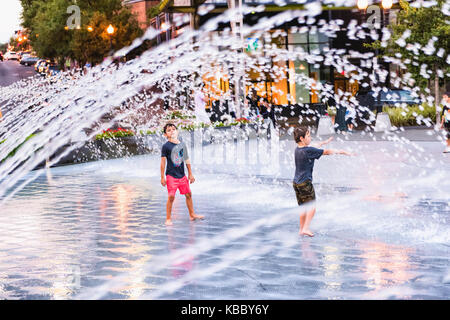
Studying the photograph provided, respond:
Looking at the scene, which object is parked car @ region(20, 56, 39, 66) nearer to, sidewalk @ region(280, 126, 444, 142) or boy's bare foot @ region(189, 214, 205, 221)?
sidewalk @ region(280, 126, 444, 142)

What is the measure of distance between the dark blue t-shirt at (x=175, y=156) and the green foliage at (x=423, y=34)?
20.6m

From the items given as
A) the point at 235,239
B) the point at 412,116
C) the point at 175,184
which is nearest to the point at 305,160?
the point at 235,239

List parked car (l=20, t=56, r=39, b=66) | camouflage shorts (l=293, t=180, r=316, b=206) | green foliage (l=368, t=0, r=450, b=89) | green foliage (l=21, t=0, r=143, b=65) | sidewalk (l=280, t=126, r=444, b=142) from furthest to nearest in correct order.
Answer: parked car (l=20, t=56, r=39, b=66)
green foliage (l=21, t=0, r=143, b=65)
green foliage (l=368, t=0, r=450, b=89)
sidewalk (l=280, t=126, r=444, b=142)
camouflage shorts (l=293, t=180, r=316, b=206)

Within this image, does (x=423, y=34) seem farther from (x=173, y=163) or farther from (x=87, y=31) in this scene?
(x=87, y=31)

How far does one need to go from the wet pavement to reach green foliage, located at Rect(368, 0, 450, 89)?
46.8 feet

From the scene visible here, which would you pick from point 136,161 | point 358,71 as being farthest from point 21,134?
point 358,71

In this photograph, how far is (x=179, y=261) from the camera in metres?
8.06

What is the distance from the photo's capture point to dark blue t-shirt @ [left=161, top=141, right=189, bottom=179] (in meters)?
10.4

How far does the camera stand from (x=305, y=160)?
9.27 meters

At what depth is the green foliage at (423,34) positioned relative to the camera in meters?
29.5

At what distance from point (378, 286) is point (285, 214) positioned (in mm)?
4426

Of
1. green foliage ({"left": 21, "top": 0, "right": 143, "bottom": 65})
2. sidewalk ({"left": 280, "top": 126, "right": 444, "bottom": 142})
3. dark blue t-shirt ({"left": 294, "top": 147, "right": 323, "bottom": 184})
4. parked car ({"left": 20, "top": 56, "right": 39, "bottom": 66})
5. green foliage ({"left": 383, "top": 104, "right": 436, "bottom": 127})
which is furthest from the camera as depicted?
parked car ({"left": 20, "top": 56, "right": 39, "bottom": 66})

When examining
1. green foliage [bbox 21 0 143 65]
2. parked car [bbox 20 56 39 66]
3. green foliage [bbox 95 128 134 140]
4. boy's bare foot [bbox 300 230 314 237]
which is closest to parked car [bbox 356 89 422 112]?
green foliage [bbox 95 128 134 140]
